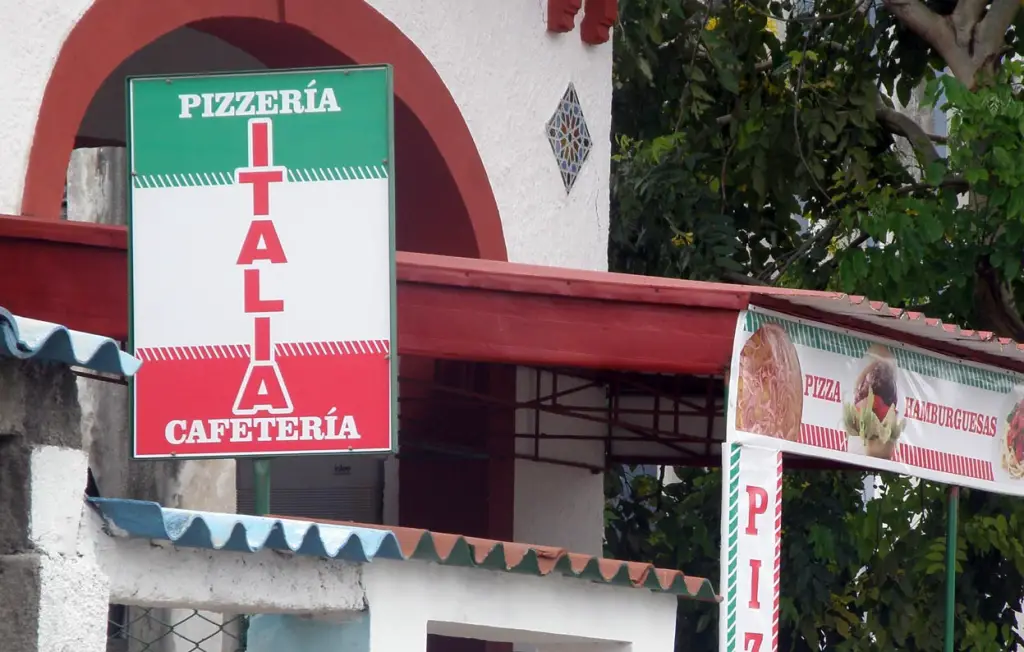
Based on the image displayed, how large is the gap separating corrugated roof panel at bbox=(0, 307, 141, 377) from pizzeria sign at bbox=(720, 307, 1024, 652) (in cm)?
353

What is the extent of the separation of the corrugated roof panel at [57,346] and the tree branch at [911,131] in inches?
316

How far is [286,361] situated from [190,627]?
12.2 feet

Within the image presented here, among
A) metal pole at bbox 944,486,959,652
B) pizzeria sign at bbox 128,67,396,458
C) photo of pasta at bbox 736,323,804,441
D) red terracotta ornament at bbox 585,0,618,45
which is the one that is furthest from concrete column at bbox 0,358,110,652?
red terracotta ornament at bbox 585,0,618,45

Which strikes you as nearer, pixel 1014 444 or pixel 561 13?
pixel 1014 444

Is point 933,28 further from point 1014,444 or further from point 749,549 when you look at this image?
point 749,549

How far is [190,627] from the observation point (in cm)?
786

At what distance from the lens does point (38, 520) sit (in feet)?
9.91

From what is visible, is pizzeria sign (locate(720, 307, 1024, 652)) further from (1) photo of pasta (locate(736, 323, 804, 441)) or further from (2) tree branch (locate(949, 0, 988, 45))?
(2) tree branch (locate(949, 0, 988, 45))

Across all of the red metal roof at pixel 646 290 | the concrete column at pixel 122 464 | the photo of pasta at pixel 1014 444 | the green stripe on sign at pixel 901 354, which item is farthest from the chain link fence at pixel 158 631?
the photo of pasta at pixel 1014 444

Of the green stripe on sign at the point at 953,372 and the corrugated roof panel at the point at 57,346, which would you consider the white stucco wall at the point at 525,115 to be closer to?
the green stripe on sign at the point at 953,372

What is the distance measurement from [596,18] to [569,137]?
1.99ft

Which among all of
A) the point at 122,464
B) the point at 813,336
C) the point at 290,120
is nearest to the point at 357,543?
the point at 290,120

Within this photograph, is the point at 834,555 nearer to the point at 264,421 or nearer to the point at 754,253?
the point at 754,253

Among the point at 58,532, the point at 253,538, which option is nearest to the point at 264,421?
the point at 253,538
